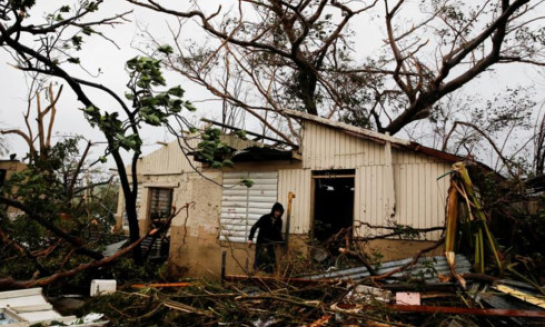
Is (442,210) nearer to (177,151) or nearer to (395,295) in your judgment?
(395,295)

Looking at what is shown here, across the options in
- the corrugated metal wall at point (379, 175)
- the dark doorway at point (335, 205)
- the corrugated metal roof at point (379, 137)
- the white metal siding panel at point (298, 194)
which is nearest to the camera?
the corrugated metal roof at point (379, 137)

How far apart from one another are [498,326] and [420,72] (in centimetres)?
1125

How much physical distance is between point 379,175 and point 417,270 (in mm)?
2910

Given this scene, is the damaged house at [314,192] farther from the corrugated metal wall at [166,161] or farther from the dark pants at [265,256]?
the dark pants at [265,256]

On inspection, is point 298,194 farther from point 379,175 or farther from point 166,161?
point 166,161

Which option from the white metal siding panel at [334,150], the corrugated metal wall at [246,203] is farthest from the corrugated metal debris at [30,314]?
the white metal siding panel at [334,150]

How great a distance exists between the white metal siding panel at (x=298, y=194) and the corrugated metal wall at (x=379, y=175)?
0.06 metres

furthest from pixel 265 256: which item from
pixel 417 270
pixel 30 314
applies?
pixel 30 314

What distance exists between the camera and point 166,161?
13375 mm

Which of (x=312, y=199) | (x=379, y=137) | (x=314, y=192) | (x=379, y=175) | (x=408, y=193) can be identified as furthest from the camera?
(x=314, y=192)

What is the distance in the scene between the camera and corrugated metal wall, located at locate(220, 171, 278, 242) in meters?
9.77

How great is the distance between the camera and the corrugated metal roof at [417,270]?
5.18 m

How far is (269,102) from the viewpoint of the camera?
51.7ft

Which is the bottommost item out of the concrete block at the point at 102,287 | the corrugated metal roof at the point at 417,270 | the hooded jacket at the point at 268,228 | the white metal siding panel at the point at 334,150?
the concrete block at the point at 102,287
